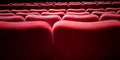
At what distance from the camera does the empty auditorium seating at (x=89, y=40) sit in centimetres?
51

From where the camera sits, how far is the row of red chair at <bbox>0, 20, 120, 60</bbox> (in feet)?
1.70

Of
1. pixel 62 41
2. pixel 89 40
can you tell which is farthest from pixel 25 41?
pixel 89 40

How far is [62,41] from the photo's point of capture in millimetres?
538

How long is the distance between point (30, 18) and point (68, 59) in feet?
2.62

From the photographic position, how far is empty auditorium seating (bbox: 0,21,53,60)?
54cm

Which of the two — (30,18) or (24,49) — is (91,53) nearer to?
(24,49)

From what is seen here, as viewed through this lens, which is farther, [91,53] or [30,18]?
[30,18]

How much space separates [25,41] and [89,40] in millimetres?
250

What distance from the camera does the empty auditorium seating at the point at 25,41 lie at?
537mm

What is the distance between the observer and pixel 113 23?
0.53 meters

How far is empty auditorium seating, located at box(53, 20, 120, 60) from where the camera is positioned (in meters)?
0.51

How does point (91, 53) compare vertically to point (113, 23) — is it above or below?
below

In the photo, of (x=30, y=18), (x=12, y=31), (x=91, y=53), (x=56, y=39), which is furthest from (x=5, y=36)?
(x=30, y=18)

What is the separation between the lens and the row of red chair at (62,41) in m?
0.52
